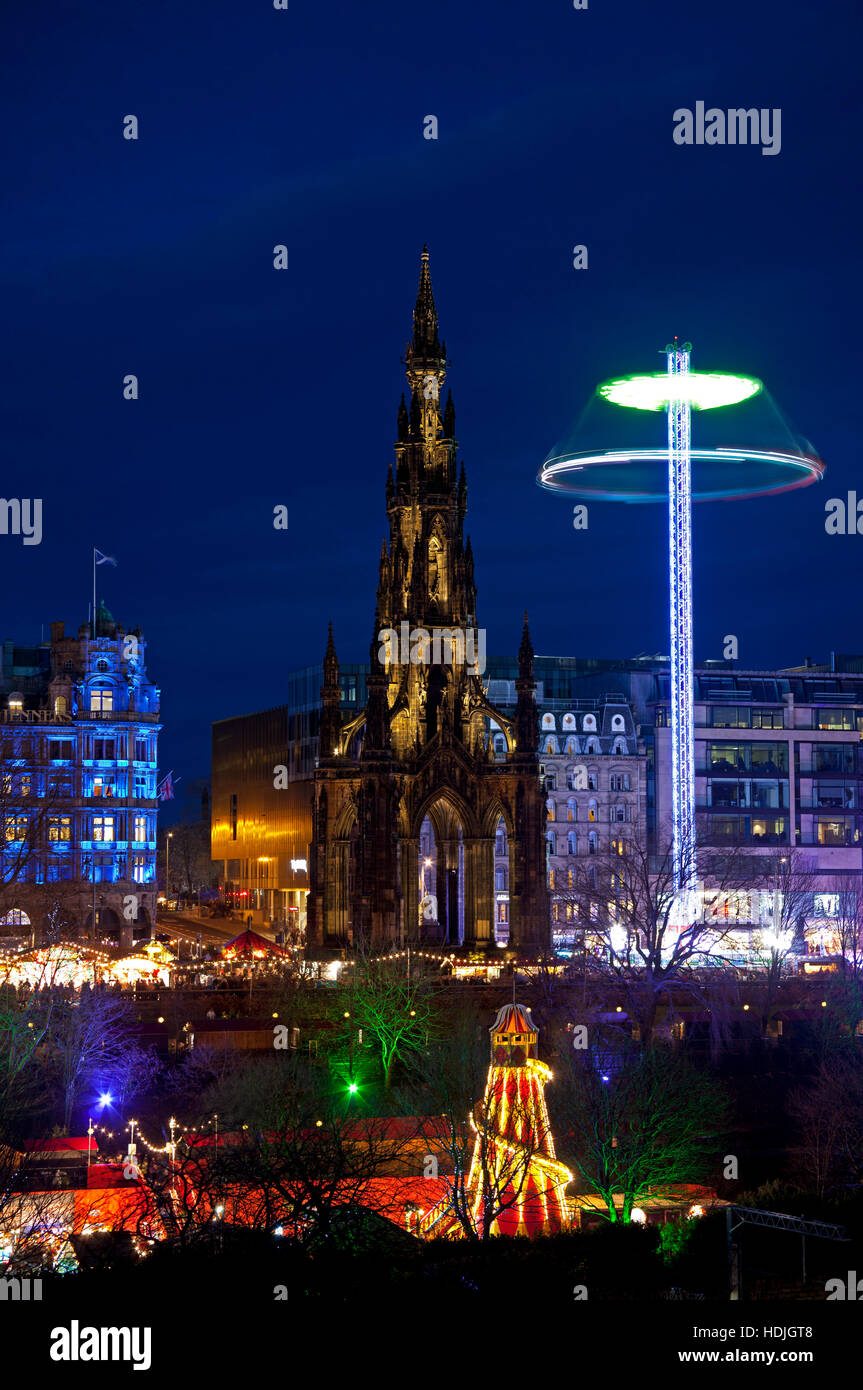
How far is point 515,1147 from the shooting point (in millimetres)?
39219

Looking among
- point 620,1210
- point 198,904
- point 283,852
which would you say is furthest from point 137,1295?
point 198,904

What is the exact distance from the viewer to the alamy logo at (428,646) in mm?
90438

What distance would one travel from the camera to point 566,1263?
34.7m

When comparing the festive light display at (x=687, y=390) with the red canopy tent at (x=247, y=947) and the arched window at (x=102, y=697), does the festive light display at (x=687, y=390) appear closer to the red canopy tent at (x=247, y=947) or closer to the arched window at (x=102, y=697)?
the red canopy tent at (x=247, y=947)

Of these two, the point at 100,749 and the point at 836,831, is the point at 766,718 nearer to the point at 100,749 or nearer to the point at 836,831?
the point at 836,831

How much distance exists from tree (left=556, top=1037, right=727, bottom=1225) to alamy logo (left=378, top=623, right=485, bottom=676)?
111 ft

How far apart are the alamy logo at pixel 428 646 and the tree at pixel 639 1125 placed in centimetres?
3375

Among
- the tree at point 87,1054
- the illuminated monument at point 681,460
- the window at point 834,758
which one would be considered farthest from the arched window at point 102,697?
the window at point 834,758
